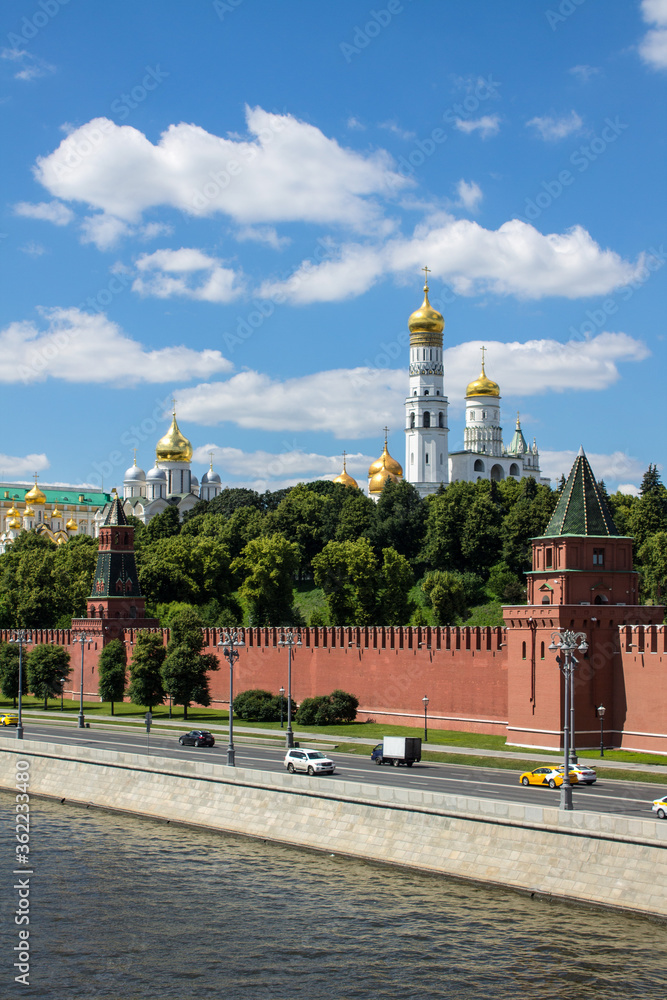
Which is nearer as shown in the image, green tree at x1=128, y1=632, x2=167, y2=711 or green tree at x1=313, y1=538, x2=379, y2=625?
green tree at x1=128, y1=632, x2=167, y2=711

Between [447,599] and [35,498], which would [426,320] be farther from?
[35,498]

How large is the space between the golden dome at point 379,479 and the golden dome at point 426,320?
16.3 meters

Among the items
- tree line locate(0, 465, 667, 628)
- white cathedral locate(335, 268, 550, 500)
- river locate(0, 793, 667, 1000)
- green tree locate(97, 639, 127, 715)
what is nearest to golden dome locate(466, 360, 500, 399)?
white cathedral locate(335, 268, 550, 500)

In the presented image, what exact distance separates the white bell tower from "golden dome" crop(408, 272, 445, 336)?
711 mm

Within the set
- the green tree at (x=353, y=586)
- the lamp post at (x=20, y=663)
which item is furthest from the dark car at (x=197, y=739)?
the green tree at (x=353, y=586)

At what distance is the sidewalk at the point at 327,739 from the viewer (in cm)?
4397

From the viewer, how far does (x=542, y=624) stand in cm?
5056

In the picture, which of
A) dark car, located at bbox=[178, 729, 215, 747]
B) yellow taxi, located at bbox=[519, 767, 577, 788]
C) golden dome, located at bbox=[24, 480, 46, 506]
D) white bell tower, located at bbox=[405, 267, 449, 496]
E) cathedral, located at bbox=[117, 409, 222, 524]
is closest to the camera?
yellow taxi, located at bbox=[519, 767, 577, 788]

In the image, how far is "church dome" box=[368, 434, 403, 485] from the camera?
5256 inches

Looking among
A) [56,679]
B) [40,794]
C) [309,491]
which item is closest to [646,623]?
[40,794]

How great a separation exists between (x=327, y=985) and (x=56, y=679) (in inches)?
2107

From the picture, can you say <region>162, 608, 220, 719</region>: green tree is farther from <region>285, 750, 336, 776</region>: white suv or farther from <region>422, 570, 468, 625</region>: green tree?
<region>285, 750, 336, 776</region>: white suv

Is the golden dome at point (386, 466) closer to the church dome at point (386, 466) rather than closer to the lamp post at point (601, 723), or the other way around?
the church dome at point (386, 466)

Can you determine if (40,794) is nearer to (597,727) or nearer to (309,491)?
(597,727)
